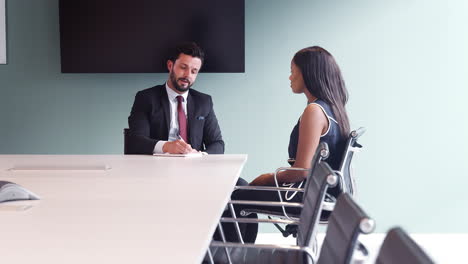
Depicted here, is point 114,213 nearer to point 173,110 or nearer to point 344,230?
point 344,230

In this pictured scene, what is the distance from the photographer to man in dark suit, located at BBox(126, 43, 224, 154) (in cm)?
430

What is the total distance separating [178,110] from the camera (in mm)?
4355

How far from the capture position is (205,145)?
14.8 ft

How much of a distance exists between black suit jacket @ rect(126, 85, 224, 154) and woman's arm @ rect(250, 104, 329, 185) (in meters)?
0.91

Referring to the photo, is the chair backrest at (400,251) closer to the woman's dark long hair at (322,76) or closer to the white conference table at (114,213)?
the white conference table at (114,213)

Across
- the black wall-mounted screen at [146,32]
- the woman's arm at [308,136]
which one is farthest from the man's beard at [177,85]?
the woman's arm at [308,136]

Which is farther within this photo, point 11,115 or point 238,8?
point 11,115

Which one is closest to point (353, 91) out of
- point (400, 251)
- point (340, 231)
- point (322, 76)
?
point (322, 76)

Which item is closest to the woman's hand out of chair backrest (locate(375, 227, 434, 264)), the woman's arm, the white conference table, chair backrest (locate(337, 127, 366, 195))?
the woman's arm

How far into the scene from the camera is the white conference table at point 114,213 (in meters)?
1.22

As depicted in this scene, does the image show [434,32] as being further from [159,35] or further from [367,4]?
[159,35]

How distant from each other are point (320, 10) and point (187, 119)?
163 centimetres

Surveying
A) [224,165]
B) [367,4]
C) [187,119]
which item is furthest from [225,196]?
[367,4]

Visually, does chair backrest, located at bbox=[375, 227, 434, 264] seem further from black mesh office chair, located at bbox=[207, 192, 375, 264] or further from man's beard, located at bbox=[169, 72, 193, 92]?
man's beard, located at bbox=[169, 72, 193, 92]
